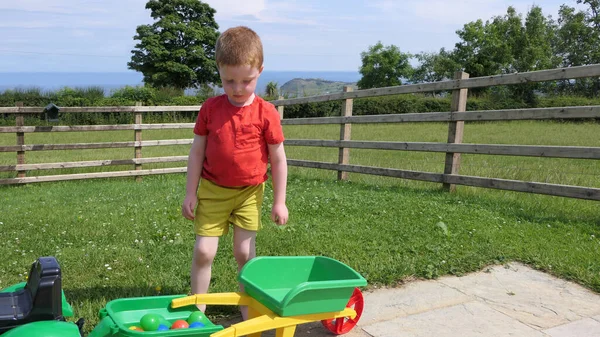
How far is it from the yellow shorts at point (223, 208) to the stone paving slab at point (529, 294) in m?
1.71

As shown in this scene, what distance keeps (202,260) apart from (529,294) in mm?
2275

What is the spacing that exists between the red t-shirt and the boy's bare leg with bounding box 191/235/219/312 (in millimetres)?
324

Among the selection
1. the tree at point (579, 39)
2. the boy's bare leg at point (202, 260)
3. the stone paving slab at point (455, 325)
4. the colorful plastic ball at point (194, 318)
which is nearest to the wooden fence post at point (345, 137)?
the stone paving slab at point (455, 325)

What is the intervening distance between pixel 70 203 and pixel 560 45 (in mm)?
64673

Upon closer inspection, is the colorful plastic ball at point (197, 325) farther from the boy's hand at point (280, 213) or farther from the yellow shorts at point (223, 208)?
the boy's hand at point (280, 213)

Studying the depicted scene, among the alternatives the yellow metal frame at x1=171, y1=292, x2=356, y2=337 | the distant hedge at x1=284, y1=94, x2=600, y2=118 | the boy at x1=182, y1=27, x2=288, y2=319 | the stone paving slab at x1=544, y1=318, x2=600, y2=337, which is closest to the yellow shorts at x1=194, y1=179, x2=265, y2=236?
the boy at x1=182, y1=27, x2=288, y2=319

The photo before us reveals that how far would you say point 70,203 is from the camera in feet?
22.8

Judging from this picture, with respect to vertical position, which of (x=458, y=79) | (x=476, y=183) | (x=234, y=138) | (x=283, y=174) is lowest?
(x=476, y=183)

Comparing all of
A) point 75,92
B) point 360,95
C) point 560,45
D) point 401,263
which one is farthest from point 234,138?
point 560,45

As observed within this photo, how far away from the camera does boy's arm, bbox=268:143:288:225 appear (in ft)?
9.66

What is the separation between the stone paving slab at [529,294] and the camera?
333cm

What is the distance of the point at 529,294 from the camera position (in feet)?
12.0

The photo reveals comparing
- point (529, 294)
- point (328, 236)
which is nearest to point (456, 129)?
point (328, 236)

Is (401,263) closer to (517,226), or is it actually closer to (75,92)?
(517,226)
